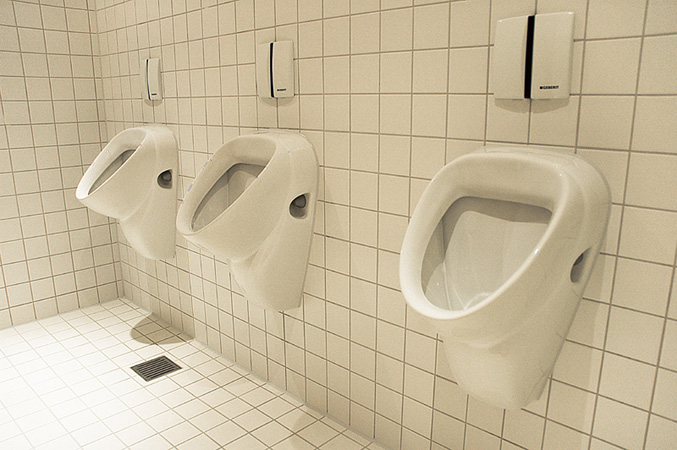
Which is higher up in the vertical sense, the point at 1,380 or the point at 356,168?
the point at 356,168

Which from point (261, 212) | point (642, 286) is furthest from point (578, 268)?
point (261, 212)

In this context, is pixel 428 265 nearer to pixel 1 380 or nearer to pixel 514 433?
pixel 514 433

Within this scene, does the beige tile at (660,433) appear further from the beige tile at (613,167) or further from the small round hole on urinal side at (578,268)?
the beige tile at (613,167)

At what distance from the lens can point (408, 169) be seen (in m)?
1.67

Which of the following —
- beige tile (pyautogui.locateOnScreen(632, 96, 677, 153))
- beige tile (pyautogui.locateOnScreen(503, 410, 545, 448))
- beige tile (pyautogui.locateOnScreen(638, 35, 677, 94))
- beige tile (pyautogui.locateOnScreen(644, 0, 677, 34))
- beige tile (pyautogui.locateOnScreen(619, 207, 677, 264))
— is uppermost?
beige tile (pyautogui.locateOnScreen(644, 0, 677, 34))

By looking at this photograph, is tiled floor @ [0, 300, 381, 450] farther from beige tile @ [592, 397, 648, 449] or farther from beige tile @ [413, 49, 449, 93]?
beige tile @ [413, 49, 449, 93]

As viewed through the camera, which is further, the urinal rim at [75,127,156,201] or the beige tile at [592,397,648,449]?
the urinal rim at [75,127,156,201]

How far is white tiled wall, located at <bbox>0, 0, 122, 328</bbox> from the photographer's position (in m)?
2.89

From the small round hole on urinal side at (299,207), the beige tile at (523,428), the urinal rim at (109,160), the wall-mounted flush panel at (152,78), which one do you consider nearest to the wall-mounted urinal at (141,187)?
the urinal rim at (109,160)

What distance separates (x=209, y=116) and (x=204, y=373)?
1.24 meters

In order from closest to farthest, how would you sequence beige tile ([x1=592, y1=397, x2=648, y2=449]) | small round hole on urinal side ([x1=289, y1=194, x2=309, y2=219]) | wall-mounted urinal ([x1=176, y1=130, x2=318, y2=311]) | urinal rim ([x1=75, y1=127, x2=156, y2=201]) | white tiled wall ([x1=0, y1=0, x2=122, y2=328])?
beige tile ([x1=592, y1=397, x2=648, y2=449]) → wall-mounted urinal ([x1=176, y1=130, x2=318, y2=311]) → small round hole on urinal side ([x1=289, y1=194, x2=309, y2=219]) → urinal rim ([x1=75, y1=127, x2=156, y2=201]) → white tiled wall ([x1=0, y1=0, x2=122, y2=328])

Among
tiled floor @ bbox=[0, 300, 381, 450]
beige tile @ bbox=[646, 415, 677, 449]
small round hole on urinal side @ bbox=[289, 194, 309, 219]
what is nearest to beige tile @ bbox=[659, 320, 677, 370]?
beige tile @ bbox=[646, 415, 677, 449]

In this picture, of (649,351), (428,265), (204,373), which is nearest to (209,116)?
(204,373)

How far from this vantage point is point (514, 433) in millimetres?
1543
